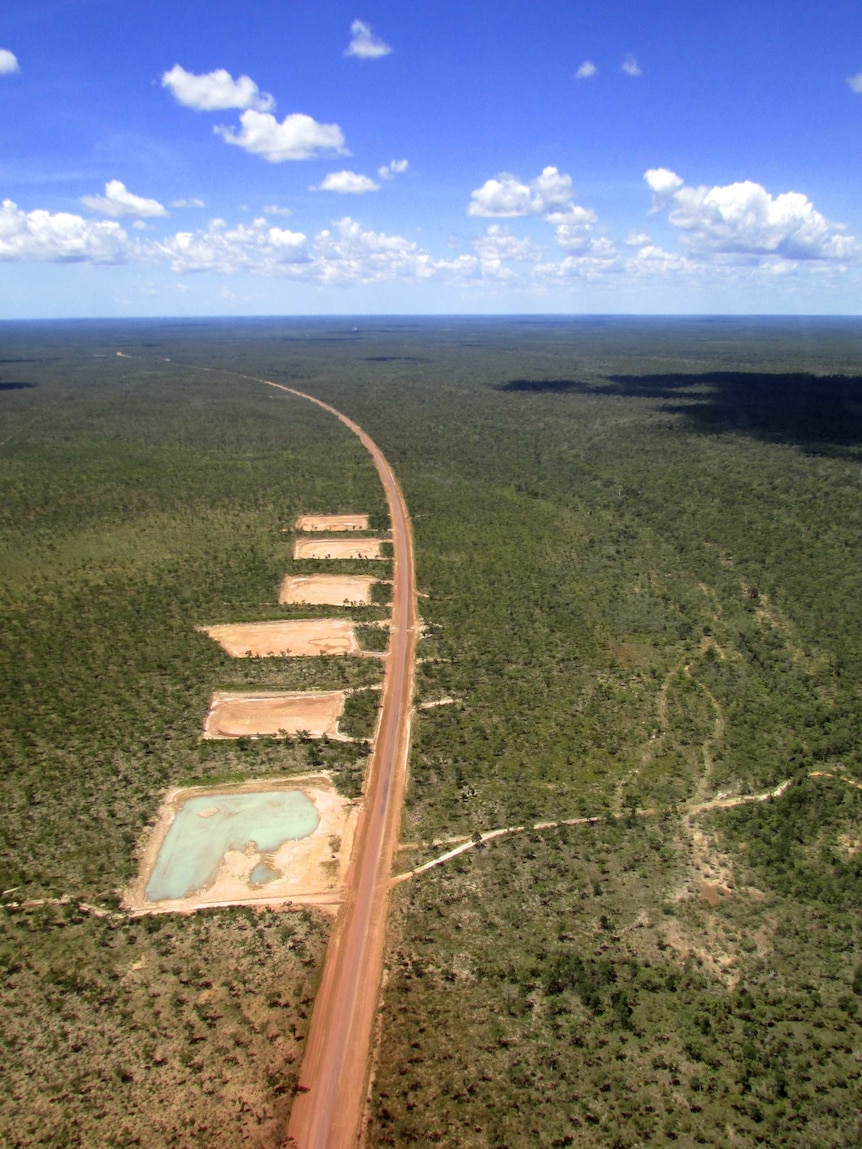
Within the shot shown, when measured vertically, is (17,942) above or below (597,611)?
below

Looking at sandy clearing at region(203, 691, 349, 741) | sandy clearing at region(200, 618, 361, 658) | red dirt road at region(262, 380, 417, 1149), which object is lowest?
red dirt road at region(262, 380, 417, 1149)

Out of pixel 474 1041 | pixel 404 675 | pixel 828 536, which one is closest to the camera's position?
pixel 474 1041

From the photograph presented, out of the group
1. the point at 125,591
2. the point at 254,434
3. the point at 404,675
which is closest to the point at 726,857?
the point at 404,675

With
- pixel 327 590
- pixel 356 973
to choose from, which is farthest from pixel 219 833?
pixel 327 590

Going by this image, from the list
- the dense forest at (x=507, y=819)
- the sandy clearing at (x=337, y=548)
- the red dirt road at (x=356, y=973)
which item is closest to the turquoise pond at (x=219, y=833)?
the dense forest at (x=507, y=819)

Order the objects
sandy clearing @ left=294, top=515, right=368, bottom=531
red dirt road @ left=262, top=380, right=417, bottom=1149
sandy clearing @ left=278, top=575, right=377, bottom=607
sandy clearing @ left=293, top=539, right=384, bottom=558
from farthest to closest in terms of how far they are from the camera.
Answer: sandy clearing @ left=294, top=515, right=368, bottom=531 → sandy clearing @ left=293, top=539, right=384, bottom=558 → sandy clearing @ left=278, top=575, right=377, bottom=607 → red dirt road @ left=262, top=380, right=417, bottom=1149

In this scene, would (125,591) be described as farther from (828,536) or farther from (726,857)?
(828,536)

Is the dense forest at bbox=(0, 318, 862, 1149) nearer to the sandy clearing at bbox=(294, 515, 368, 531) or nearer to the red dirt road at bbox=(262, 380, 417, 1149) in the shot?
the red dirt road at bbox=(262, 380, 417, 1149)

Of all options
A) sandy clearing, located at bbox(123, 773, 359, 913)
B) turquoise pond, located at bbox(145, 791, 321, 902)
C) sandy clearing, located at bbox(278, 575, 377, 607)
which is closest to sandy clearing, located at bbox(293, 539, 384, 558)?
sandy clearing, located at bbox(278, 575, 377, 607)
